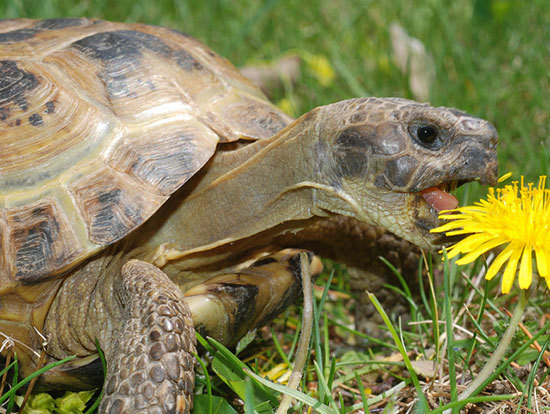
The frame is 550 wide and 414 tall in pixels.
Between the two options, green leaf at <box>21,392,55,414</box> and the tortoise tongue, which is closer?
the tortoise tongue

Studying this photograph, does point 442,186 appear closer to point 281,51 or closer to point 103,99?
A: point 103,99

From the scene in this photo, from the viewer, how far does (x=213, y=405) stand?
2.30 metres

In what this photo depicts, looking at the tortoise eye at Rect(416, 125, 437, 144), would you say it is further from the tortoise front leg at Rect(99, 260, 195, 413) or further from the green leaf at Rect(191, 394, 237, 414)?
the green leaf at Rect(191, 394, 237, 414)

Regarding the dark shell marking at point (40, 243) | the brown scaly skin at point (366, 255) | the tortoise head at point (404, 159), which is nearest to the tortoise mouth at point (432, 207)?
the tortoise head at point (404, 159)

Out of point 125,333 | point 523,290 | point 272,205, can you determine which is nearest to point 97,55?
point 272,205

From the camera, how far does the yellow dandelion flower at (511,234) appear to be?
5.89 ft

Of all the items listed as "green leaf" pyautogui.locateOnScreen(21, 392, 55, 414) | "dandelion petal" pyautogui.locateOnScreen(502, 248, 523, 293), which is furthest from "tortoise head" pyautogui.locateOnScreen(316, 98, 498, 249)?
"green leaf" pyautogui.locateOnScreen(21, 392, 55, 414)

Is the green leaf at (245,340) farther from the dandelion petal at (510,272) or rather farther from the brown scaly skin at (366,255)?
the dandelion petal at (510,272)

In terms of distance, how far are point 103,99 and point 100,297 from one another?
2.73ft

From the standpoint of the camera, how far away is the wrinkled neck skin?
2398 mm

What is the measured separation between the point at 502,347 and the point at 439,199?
23.5 inches

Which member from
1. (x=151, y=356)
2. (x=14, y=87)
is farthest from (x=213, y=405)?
(x=14, y=87)

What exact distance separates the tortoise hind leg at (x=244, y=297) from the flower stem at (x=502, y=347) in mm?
887

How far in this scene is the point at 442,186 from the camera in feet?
7.60
